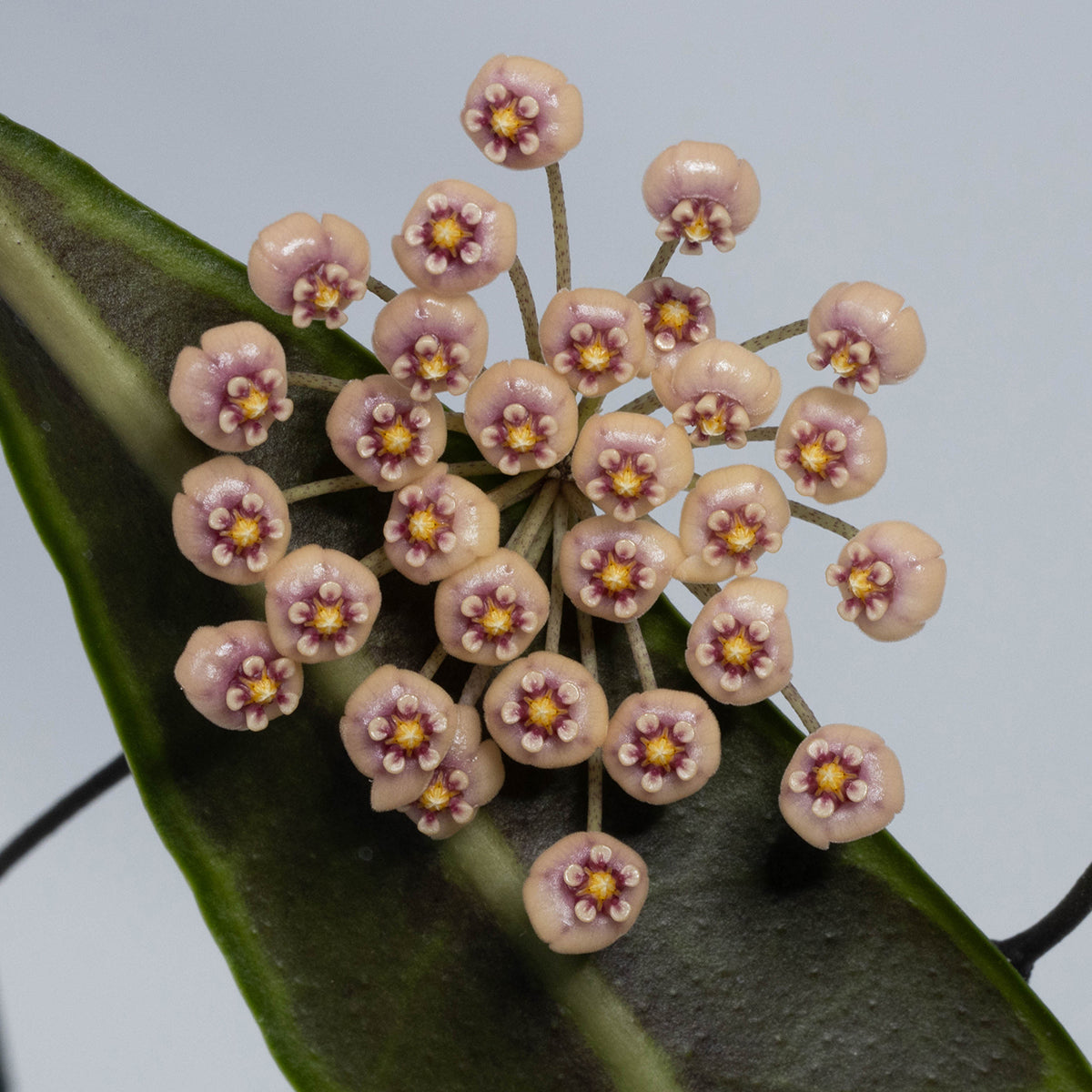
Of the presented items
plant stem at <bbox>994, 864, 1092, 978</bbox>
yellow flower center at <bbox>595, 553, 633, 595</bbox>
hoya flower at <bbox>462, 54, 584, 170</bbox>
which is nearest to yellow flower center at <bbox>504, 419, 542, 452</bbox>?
yellow flower center at <bbox>595, 553, 633, 595</bbox>

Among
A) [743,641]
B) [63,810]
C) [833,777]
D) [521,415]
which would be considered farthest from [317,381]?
[63,810]

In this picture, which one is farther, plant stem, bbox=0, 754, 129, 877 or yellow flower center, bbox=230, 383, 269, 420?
plant stem, bbox=0, 754, 129, 877

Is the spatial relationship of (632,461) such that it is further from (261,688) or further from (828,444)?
(261,688)

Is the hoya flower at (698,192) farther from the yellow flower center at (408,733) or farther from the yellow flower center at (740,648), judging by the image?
the yellow flower center at (408,733)

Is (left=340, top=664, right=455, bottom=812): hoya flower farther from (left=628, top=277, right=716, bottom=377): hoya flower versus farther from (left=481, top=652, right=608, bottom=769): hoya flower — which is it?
(left=628, top=277, right=716, bottom=377): hoya flower

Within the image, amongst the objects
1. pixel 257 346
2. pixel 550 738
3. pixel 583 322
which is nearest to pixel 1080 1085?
pixel 550 738

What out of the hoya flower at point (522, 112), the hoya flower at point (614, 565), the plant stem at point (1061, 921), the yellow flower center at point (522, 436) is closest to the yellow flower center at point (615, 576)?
the hoya flower at point (614, 565)

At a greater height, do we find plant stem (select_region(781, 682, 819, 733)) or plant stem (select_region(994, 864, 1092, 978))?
plant stem (select_region(781, 682, 819, 733))
